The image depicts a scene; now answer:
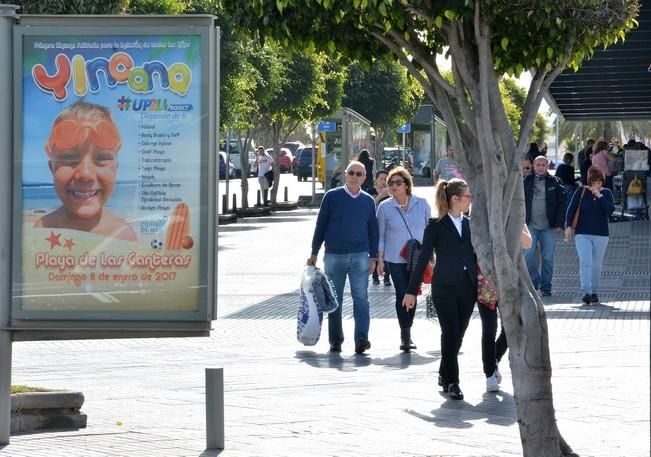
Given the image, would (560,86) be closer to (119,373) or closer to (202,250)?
(119,373)

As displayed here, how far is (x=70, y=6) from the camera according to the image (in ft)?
64.7

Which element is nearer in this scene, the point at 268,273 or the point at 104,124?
the point at 104,124

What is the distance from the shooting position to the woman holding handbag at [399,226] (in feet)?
42.7

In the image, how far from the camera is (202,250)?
26.5 ft

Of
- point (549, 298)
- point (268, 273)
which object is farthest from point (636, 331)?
point (268, 273)

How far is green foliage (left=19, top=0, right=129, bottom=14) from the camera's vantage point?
63.4ft

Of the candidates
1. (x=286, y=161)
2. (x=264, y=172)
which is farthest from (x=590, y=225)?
(x=286, y=161)

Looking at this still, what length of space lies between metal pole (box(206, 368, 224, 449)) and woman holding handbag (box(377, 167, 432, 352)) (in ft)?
15.8

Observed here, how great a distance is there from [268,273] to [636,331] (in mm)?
8433

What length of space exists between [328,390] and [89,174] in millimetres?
3139

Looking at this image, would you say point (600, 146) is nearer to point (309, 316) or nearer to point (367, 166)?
point (367, 166)

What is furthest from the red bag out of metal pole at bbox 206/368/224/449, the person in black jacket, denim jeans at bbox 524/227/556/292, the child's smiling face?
denim jeans at bbox 524/227/556/292

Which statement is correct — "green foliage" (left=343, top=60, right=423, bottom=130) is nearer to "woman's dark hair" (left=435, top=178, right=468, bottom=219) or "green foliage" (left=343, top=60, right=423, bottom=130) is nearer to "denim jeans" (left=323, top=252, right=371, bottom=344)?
"denim jeans" (left=323, top=252, right=371, bottom=344)

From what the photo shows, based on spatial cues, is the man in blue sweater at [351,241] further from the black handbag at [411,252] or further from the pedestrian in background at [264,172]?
the pedestrian in background at [264,172]
